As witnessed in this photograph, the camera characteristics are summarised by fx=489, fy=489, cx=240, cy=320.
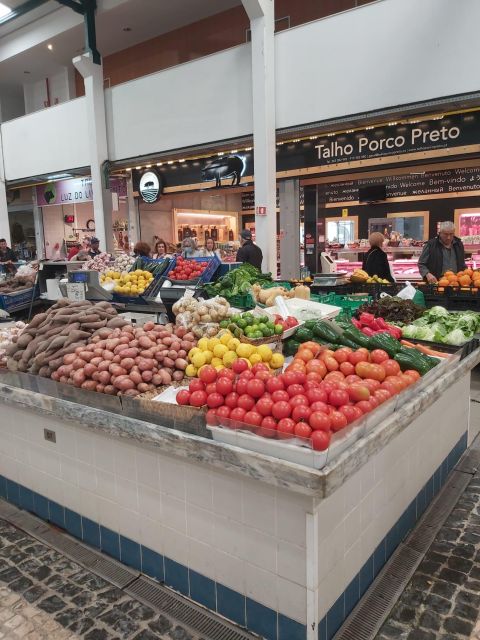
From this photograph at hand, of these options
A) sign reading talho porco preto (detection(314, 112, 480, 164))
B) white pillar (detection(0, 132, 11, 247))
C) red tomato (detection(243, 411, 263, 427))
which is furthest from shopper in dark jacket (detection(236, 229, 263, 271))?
white pillar (detection(0, 132, 11, 247))

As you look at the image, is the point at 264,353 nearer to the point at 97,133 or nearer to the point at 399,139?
the point at 399,139

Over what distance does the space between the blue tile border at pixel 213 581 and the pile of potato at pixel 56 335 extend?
0.86 metres

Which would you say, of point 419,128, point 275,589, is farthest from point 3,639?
point 419,128

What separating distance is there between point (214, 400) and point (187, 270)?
449cm

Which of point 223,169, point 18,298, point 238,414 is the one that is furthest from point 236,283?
point 223,169

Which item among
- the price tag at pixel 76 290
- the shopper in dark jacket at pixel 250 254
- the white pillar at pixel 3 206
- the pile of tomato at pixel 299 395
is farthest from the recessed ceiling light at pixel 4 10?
the pile of tomato at pixel 299 395

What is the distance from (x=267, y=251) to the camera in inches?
361

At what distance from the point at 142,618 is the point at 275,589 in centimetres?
73

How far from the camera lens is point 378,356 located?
2902mm

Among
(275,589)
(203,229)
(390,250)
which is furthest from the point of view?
(203,229)

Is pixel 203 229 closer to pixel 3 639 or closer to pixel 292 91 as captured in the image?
pixel 292 91

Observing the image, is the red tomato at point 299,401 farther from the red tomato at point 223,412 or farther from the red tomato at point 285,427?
the red tomato at point 223,412

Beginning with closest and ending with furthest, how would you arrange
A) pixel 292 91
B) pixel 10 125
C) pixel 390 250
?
1. pixel 292 91
2. pixel 390 250
3. pixel 10 125

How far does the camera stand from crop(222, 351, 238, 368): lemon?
113 inches
